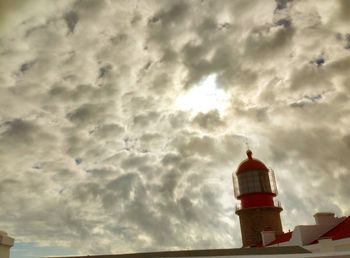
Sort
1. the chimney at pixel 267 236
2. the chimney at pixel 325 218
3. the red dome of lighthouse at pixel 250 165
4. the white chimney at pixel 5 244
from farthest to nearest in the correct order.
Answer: the red dome of lighthouse at pixel 250 165 → the chimney at pixel 267 236 → the chimney at pixel 325 218 → the white chimney at pixel 5 244

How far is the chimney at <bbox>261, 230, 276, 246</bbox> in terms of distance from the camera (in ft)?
122

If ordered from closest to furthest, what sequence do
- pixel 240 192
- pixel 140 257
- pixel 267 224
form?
pixel 140 257 < pixel 267 224 < pixel 240 192

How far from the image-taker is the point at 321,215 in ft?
104

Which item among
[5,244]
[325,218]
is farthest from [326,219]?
[5,244]

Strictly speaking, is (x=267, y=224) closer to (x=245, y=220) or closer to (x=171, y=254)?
(x=245, y=220)

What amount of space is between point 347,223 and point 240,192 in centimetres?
1501

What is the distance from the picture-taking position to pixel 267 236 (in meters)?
37.6

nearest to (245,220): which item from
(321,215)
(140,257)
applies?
(321,215)

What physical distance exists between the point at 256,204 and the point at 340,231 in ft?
44.3

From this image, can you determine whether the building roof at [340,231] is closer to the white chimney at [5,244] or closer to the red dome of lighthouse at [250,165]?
the red dome of lighthouse at [250,165]

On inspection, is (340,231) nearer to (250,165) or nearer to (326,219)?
(326,219)

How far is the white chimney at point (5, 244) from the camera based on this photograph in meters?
22.8

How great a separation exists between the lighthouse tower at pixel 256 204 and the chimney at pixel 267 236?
4.46 feet

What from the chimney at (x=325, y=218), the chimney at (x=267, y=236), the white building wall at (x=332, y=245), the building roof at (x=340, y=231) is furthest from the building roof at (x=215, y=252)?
the chimney at (x=267, y=236)
